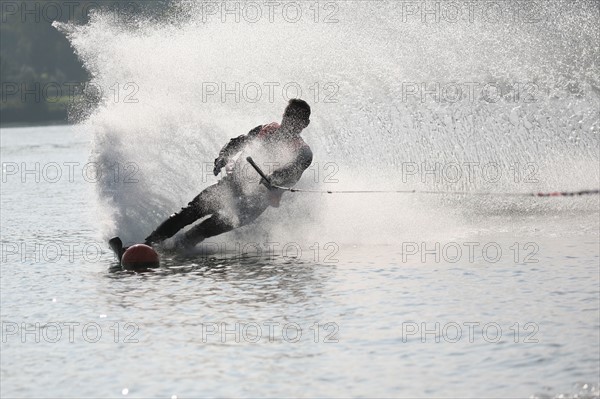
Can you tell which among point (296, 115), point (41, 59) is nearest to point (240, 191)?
point (296, 115)

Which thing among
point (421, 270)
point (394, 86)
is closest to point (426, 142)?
point (394, 86)

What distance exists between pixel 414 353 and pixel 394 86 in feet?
37.2

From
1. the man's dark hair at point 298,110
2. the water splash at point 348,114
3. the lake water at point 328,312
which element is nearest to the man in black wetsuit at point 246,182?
the man's dark hair at point 298,110

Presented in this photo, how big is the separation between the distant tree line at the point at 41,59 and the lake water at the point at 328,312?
66439 mm

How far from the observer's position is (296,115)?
43.4 feet

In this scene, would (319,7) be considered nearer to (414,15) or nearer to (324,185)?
(414,15)

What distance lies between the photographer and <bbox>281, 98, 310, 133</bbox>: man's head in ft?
43.3

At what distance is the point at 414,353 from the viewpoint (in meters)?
8.05

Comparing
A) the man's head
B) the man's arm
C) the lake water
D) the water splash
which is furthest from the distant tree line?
the man's head

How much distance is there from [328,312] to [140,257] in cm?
338

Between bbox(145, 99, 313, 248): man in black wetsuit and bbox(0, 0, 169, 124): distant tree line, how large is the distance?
66402mm

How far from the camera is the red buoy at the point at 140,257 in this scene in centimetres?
1227

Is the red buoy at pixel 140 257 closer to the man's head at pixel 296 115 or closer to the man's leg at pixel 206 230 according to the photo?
the man's leg at pixel 206 230

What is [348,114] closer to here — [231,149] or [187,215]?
[231,149]
